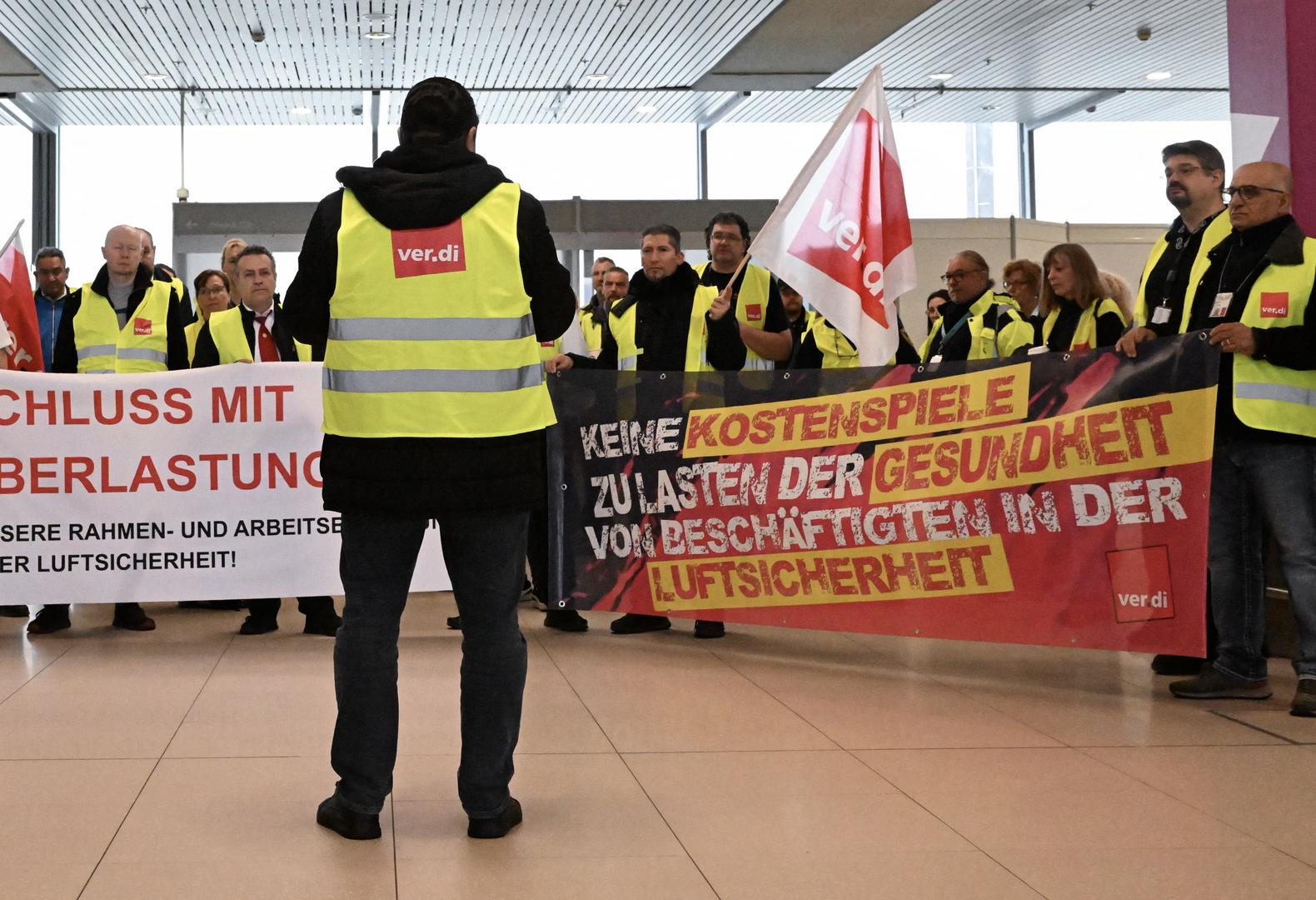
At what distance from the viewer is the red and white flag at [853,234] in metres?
4.92

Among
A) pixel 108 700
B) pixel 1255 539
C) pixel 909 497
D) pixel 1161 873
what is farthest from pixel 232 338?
pixel 1161 873

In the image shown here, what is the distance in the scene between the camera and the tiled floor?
8.45 ft

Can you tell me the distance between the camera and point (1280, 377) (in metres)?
4.14

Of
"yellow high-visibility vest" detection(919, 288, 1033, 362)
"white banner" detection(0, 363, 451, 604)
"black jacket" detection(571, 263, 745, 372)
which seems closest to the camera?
"white banner" detection(0, 363, 451, 604)

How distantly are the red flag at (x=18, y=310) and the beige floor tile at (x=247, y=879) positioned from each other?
4.16m

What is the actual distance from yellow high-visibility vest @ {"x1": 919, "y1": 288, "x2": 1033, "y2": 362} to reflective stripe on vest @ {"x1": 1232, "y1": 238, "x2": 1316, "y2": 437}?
7.61 ft

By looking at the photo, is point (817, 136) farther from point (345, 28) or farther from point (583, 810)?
point (583, 810)

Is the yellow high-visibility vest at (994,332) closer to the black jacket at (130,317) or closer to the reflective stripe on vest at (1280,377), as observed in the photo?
the reflective stripe on vest at (1280,377)

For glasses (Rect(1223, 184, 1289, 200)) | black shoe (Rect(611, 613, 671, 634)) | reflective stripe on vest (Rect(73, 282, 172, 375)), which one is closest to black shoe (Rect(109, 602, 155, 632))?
reflective stripe on vest (Rect(73, 282, 172, 375))

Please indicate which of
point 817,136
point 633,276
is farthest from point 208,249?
point 633,276

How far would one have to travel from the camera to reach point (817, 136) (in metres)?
15.9

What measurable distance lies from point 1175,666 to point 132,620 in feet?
13.1

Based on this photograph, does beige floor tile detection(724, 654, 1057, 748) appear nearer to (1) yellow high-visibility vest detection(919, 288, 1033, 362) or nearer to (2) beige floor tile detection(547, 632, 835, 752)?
(2) beige floor tile detection(547, 632, 835, 752)

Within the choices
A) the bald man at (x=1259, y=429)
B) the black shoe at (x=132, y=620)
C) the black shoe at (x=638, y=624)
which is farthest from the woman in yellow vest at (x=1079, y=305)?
the black shoe at (x=132, y=620)
